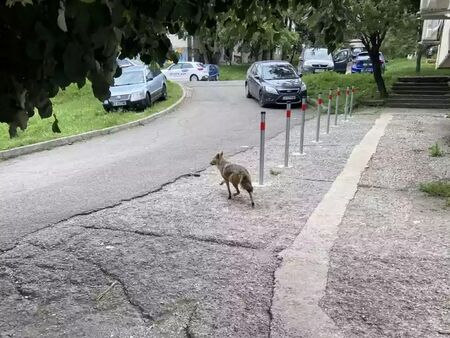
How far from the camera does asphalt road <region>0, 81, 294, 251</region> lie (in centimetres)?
654

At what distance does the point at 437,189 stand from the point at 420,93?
15311 mm

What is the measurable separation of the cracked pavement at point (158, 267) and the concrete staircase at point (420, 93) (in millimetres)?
14475

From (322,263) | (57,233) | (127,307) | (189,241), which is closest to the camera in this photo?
(127,307)

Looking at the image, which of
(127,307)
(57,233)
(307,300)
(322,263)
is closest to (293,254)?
(322,263)

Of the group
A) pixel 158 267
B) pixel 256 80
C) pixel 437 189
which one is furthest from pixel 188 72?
pixel 158 267

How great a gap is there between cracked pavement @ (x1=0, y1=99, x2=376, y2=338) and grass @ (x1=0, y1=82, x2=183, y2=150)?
5220 millimetres

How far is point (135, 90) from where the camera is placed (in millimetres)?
18734

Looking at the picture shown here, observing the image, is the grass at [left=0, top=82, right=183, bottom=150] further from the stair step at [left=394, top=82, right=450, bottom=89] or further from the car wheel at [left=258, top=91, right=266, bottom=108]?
the stair step at [left=394, top=82, right=450, bottom=89]

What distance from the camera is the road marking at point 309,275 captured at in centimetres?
351

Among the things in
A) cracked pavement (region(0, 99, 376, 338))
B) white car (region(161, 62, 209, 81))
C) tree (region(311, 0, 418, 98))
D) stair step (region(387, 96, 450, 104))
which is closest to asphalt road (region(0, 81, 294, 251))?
cracked pavement (region(0, 99, 376, 338))

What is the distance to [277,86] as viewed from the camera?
18.7 metres

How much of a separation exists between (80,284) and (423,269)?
303cm

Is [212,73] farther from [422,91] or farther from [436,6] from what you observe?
[436,6]

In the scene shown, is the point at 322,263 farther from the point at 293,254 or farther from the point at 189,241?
the point at 189,241
